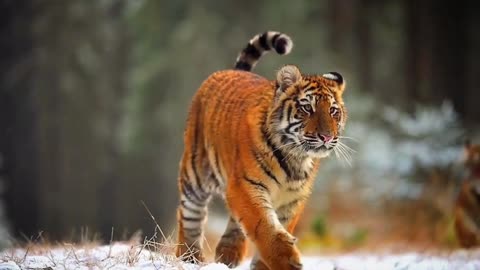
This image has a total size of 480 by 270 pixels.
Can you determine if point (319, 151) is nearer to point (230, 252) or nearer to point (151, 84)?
point (230, 252)

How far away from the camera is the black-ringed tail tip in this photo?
13.9 ft

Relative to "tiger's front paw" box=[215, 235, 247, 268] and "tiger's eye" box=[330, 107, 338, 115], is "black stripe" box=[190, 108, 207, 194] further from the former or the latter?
"tiger's eye" box=[330, 107, 338, 115]

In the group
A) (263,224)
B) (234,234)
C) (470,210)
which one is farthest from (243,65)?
(470,210)

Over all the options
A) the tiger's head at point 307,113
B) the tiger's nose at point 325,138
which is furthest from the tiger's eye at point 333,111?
the tiger's nose at point 325,138

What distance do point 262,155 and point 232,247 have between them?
810 millimetres

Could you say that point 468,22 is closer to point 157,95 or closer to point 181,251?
point 157,95

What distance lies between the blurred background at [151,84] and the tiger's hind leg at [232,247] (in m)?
7.04

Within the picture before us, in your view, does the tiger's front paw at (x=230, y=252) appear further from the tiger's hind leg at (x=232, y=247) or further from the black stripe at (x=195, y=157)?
the black stripe at (x=195, y=157)

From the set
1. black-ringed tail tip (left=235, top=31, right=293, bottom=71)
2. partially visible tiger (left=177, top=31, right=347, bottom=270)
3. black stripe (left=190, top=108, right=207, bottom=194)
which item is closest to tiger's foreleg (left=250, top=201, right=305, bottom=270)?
partially visible tiger (left=177, top=31, right=347, bottom=270)

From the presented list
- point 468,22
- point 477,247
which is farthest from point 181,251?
point 468,22

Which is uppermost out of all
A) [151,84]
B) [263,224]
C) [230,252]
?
[151,84]

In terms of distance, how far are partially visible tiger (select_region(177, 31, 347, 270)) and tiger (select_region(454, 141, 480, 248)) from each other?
3.17 meters

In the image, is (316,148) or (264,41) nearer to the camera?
(316,148)

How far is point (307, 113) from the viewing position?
3.64 m
